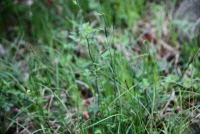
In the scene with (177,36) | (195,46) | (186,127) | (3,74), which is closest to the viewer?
(186,127)

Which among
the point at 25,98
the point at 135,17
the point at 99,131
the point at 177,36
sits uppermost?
the point at 135,17

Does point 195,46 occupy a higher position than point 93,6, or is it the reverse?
point 93,6

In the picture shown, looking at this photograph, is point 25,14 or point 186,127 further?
point 25,14

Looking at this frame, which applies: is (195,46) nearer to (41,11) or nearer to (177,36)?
(177,36)

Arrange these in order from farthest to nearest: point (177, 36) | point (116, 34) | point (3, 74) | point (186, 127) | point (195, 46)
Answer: point (116, 34), point (177, 36), point (195, 46), point (3, 74), point (186, 127)

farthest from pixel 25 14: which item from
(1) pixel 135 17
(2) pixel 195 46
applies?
(2) pixel 195 46

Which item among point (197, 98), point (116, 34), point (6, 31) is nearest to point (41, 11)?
point (6, 31)
